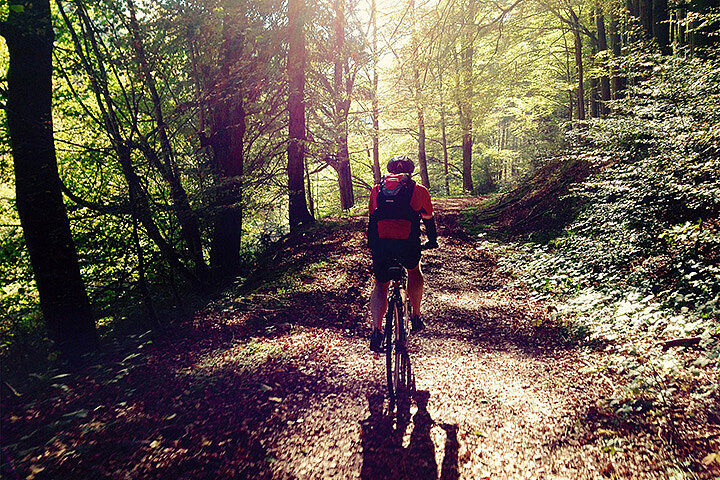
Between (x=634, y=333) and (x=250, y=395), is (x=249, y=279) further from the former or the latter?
(x=634, y=333)

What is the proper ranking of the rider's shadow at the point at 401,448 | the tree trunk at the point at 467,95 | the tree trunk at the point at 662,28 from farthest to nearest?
1. the tree trunk at the point at 662,28
2. the tree trunk at the point at 467,95
3. the rider's shadow at the point at 401,448

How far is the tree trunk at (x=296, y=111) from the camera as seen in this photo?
10562 mm

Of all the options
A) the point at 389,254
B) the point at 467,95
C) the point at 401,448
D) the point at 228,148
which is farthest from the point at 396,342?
the point at 467,95

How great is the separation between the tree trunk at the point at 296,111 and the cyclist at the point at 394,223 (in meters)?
7.95

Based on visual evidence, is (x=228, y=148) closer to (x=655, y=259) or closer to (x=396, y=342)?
(x=396, y=342)

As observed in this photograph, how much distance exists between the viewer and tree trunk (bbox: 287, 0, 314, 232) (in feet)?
34.7

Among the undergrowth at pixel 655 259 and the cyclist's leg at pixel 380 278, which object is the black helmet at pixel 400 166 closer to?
the cyclist's leg at pixel 380 278

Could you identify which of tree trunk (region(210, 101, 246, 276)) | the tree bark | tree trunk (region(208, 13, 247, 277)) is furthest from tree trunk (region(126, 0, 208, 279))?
the tree bark

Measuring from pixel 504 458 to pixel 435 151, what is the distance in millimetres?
28603

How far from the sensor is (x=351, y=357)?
5125 millimetres

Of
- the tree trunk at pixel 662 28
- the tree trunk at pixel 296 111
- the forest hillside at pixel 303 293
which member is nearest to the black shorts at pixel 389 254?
the forest hillside at pixel 303 293

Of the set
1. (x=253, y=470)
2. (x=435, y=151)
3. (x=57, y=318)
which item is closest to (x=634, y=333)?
(x=253, y=470)

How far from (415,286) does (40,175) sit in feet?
16.5

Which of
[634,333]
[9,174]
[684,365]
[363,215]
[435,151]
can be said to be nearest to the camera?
[684,365]
